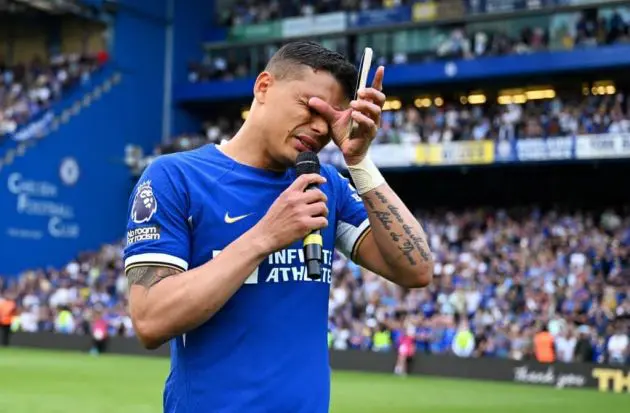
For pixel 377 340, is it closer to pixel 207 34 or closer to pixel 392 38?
pixel 392 38

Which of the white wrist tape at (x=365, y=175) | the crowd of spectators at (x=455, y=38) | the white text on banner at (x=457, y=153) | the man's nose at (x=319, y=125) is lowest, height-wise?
the white wrist tape at (x=365, y=175)

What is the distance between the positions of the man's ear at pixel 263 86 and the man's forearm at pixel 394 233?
1.66ft

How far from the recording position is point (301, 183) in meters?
3.23

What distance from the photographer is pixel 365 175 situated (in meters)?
3.73

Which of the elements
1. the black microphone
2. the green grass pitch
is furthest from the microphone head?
the green grass pitch

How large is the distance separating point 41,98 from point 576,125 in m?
20.9

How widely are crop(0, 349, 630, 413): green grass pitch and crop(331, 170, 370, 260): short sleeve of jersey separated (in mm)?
10807

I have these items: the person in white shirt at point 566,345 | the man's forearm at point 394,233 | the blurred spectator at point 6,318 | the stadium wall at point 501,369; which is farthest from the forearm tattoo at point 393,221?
the blurred spectator at point 6,318

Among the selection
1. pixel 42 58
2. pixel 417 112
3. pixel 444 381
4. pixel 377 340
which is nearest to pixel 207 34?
pixel 42 58

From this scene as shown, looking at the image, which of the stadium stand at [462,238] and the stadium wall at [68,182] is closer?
the stadium stand at [462,238]

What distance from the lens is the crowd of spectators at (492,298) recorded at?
25750mm

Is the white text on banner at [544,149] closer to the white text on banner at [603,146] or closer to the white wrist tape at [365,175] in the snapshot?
the white text on banner at [603,146]

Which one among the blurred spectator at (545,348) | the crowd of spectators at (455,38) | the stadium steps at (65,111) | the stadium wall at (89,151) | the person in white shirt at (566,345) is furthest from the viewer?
the stadium wall at (89,151)

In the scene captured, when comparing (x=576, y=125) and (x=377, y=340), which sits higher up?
(x=576, y=125)
